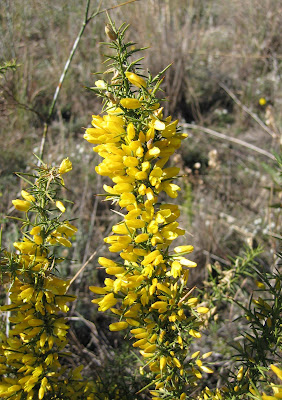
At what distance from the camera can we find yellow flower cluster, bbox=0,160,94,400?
855 mm

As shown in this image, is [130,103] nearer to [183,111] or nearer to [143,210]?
[143,210]

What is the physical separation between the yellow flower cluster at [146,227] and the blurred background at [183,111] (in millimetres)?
1195

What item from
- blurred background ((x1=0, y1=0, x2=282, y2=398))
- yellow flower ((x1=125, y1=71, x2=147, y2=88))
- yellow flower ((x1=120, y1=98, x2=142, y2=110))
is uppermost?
yellow flower ((x1=125, y1=71, x2=147, y2=88))

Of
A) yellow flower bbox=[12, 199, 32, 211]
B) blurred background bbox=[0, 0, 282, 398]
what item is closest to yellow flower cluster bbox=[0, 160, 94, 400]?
yellow flower bbox=[12, 199, 32, 211]

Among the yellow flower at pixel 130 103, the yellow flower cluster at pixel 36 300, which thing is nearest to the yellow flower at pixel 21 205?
the yellow flower cluster at pixel 36 300

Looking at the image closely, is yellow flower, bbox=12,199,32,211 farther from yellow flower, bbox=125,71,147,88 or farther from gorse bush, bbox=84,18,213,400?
yellow flower, bbox=125,71,147,88

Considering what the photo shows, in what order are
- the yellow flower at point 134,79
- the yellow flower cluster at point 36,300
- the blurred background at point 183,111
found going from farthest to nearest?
1. the blurred background at point 183,111
2. the yellow flower cluster at point 36,300
3. the yellow flower at point 134,79

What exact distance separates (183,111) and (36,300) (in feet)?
11.7

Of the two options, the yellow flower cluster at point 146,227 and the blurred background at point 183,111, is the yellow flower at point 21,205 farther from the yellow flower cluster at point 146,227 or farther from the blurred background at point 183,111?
the blurred background at point 183,111

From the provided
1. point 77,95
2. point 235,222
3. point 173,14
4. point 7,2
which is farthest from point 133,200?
point 173,14

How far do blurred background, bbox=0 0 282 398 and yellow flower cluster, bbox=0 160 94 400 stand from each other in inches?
40.8

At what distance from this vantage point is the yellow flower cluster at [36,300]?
0.85m

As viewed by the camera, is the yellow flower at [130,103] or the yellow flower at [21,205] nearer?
the yellow flower at [130,103]

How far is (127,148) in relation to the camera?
0.77m
